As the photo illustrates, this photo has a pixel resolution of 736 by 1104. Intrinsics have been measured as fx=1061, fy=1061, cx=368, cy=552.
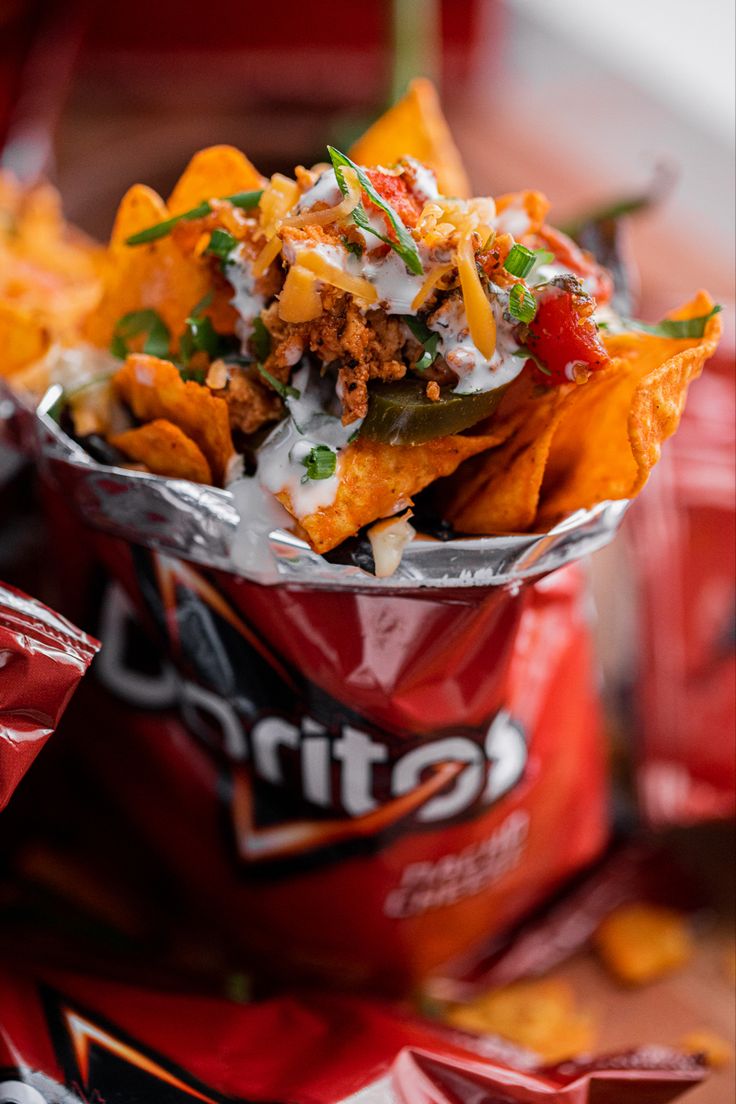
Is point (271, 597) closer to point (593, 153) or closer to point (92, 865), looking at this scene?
point (92, 865)

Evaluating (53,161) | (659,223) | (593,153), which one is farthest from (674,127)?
(53,161)

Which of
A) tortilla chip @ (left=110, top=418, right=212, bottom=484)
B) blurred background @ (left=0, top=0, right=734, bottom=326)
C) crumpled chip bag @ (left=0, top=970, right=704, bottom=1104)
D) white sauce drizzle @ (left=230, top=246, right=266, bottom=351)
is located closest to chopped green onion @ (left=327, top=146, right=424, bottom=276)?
white sauce drizzle @ (left=230, top=246, right=266, bottom=351)

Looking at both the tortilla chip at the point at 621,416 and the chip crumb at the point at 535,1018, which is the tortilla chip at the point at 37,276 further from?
the chip crumb at the point at 535,1018

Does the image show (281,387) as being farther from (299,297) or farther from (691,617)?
(691,617)

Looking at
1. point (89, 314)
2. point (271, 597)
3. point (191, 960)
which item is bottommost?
point (191, 960)

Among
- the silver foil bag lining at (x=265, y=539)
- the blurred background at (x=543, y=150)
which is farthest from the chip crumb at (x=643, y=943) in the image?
the silver foil bag lining at (x=265, y=539)

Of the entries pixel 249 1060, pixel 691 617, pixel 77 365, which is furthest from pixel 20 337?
pixel 691 617
